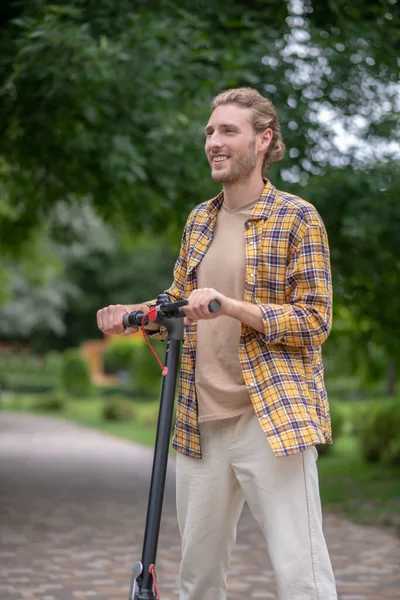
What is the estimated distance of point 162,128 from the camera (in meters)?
7.66

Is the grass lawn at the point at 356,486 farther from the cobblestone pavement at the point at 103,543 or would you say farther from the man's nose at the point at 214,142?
the man's nose at the point at 214,142

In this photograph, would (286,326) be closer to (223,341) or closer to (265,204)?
(223,341)

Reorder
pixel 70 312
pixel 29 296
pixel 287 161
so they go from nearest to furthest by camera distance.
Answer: pixel 287 161
pixel 29 296
pixel 70 312

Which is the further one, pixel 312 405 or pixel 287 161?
pixel 287 161

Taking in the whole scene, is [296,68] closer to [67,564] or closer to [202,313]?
[67,564]

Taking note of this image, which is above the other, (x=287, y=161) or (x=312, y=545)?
(x=287, y=161)

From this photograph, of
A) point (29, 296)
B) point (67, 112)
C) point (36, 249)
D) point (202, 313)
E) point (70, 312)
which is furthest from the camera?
point (70, 312)

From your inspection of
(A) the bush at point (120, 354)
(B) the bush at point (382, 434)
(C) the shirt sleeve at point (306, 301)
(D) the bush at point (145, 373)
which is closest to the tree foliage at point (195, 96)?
(B) the bush at point (382, 434)

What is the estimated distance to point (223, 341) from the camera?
3039 millimetres

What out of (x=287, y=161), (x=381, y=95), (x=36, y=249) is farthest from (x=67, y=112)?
(x=36, y=249)

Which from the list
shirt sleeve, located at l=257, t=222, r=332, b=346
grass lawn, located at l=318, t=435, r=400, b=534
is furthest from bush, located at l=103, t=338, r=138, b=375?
shirt sleeve, located at l=257, t=222, r=332, b=346

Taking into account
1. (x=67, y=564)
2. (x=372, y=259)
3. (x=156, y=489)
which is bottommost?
(x=67, y=564)

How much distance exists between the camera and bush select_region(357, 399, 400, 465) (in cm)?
1197

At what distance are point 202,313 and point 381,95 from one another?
6.42 m
